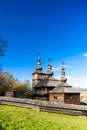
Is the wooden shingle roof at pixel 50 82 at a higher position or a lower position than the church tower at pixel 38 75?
lower

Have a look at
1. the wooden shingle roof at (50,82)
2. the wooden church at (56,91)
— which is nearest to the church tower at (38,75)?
the wooden church at (56,91)

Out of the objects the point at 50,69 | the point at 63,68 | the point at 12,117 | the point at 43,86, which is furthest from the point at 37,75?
the point at 12,117

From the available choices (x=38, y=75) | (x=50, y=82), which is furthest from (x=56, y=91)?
(x=38, y=75)

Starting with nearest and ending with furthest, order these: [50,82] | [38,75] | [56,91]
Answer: [56,91]
[50,82]
[38,75]

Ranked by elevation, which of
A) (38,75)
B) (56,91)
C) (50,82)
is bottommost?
(56,91)

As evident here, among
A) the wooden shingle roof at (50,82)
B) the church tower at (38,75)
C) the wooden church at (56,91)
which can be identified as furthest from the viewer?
the church tower at (38,75)

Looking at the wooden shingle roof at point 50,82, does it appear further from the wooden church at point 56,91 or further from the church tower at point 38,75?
the church tower at point 38,75

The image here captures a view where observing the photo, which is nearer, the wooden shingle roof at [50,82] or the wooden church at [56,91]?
the wooden church at [56,91]

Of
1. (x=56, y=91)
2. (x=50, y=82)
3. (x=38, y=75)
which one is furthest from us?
(x=38, y=75)

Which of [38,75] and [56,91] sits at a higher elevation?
[38,75]

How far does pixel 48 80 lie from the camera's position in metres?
51.1

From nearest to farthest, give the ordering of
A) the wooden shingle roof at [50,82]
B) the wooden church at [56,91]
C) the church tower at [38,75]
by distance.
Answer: the wooden church at [56,91] → the wooden shingle roof at [50,82] → the church tower at [38,75]

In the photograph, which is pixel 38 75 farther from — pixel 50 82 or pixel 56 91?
pixel 56 91

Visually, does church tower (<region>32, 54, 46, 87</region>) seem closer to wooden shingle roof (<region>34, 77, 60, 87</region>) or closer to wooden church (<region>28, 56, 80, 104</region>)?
wooden church (<region>28, 56, 80, 104</region>)
